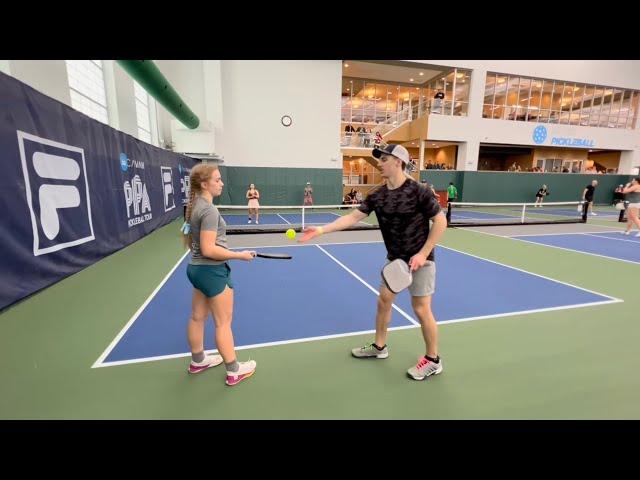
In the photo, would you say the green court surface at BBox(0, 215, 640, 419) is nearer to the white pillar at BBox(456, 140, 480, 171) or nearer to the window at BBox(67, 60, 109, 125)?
the window at BBox(67, 60, 109, 125)

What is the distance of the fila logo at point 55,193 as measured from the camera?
14.6 ft

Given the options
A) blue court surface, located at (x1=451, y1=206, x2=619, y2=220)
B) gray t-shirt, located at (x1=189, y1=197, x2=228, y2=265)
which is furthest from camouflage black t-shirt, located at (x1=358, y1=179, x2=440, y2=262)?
blue court surface, located at (x1=451, y1=206, x2=619, y2=220)

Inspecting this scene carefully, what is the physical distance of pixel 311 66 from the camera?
1927cm

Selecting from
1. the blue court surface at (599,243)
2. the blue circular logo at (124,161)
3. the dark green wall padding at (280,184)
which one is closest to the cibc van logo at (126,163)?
the blue circular logo at (124,161)

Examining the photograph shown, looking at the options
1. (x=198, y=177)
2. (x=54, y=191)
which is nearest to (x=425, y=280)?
(x=198, y=177)

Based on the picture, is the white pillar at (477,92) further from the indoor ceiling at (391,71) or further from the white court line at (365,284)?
the white court line at (365,284)

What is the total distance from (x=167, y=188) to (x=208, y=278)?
10637 millimetres

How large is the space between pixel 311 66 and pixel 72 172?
16982 millimetres

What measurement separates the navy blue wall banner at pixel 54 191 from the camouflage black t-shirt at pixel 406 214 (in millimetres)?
4597

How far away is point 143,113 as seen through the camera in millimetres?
16188
